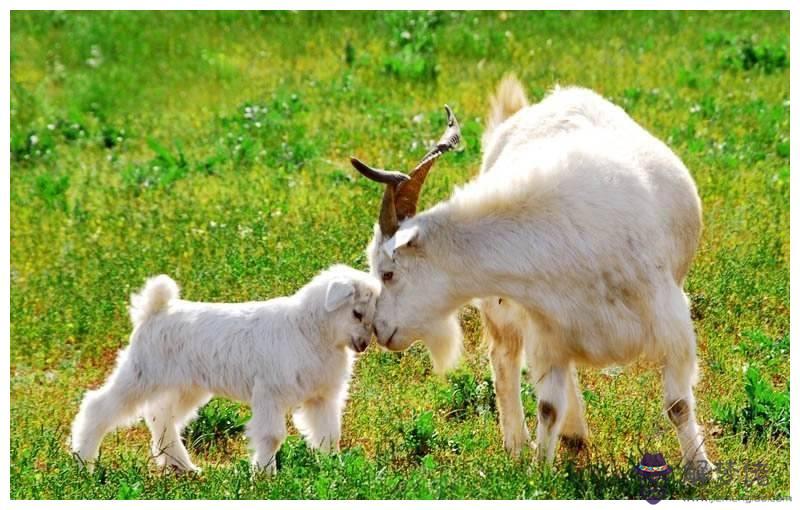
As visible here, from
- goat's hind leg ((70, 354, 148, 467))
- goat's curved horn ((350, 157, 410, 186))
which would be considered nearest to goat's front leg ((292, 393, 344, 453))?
goat's hind leg ((70, 354, 148, 467))

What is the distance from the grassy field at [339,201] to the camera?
740 centimetres

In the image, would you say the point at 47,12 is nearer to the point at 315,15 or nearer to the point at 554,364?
the point at 315,15

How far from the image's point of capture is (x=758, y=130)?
12.8 meters

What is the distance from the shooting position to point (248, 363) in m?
7.27

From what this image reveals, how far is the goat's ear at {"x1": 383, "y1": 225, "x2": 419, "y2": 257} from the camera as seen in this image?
679 centimetres

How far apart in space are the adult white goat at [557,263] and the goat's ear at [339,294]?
0.16 metres

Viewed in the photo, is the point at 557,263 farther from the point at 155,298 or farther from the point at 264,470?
the point at 155,298

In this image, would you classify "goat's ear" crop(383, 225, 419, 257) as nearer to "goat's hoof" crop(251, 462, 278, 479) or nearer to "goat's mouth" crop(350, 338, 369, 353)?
"goat's mouth" crop(350, 338, 369, 353)

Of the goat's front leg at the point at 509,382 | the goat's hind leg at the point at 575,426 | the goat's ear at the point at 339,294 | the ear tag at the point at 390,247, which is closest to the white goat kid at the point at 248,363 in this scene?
the goat's ear at the point at 339,294

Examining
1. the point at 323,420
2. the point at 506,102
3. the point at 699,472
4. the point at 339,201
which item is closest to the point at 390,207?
the point at 323,420

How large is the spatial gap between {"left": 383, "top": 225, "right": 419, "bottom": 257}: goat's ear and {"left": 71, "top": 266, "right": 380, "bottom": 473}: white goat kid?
9.2 inches

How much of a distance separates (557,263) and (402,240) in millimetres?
746

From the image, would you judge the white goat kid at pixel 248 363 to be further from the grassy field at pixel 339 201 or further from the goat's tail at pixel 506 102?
the goat's tail at pixel 506 102

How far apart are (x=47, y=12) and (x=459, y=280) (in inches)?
507
